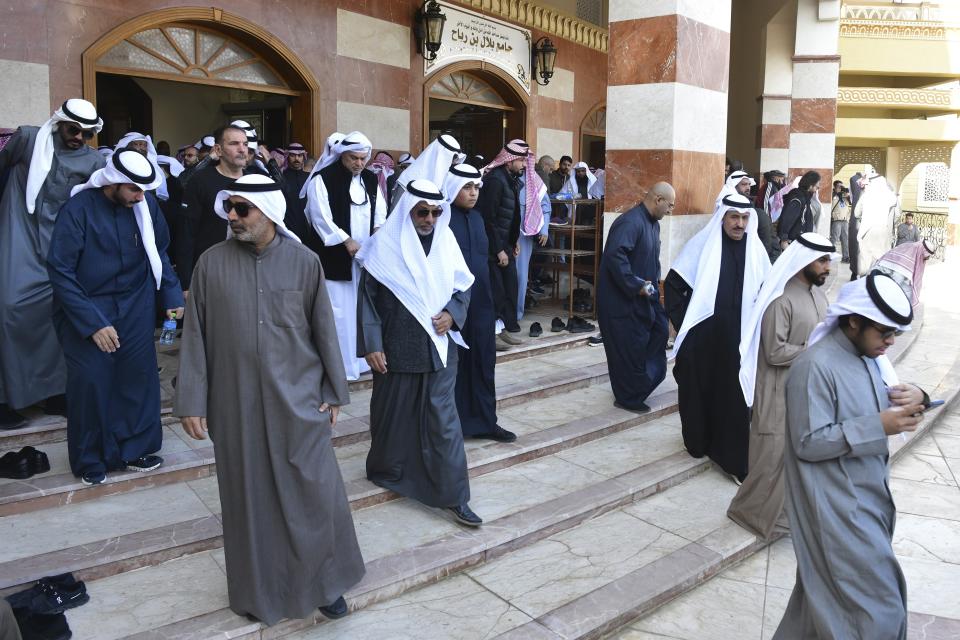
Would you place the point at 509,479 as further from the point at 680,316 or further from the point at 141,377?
the point at 141,377

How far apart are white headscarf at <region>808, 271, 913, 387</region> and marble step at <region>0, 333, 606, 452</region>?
3086 mm

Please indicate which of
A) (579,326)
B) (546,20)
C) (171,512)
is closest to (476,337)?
(171,512)

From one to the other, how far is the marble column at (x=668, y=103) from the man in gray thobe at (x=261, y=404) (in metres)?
4.21

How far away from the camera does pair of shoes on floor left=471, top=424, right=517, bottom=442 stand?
476cm

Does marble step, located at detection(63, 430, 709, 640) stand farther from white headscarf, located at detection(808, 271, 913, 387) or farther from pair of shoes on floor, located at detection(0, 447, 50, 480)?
white headscarf, located at detection(808, 271, 913, 387)

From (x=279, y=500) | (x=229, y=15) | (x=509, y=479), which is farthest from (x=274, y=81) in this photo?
(x=279, y=500)

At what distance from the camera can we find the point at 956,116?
2470 centimetres

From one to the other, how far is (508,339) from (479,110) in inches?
210

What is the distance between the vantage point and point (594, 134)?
40.8 feet

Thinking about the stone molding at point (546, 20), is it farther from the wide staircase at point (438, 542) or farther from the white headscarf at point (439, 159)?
the wide staircase at point (438, 542)

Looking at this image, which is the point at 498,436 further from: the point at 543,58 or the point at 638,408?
the point at 543,58

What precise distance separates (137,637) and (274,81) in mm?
6195

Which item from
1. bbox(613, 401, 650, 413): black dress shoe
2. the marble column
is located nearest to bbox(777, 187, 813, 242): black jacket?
the marble column

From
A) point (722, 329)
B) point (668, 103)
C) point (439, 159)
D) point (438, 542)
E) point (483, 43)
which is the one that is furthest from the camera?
point (483, 43)
